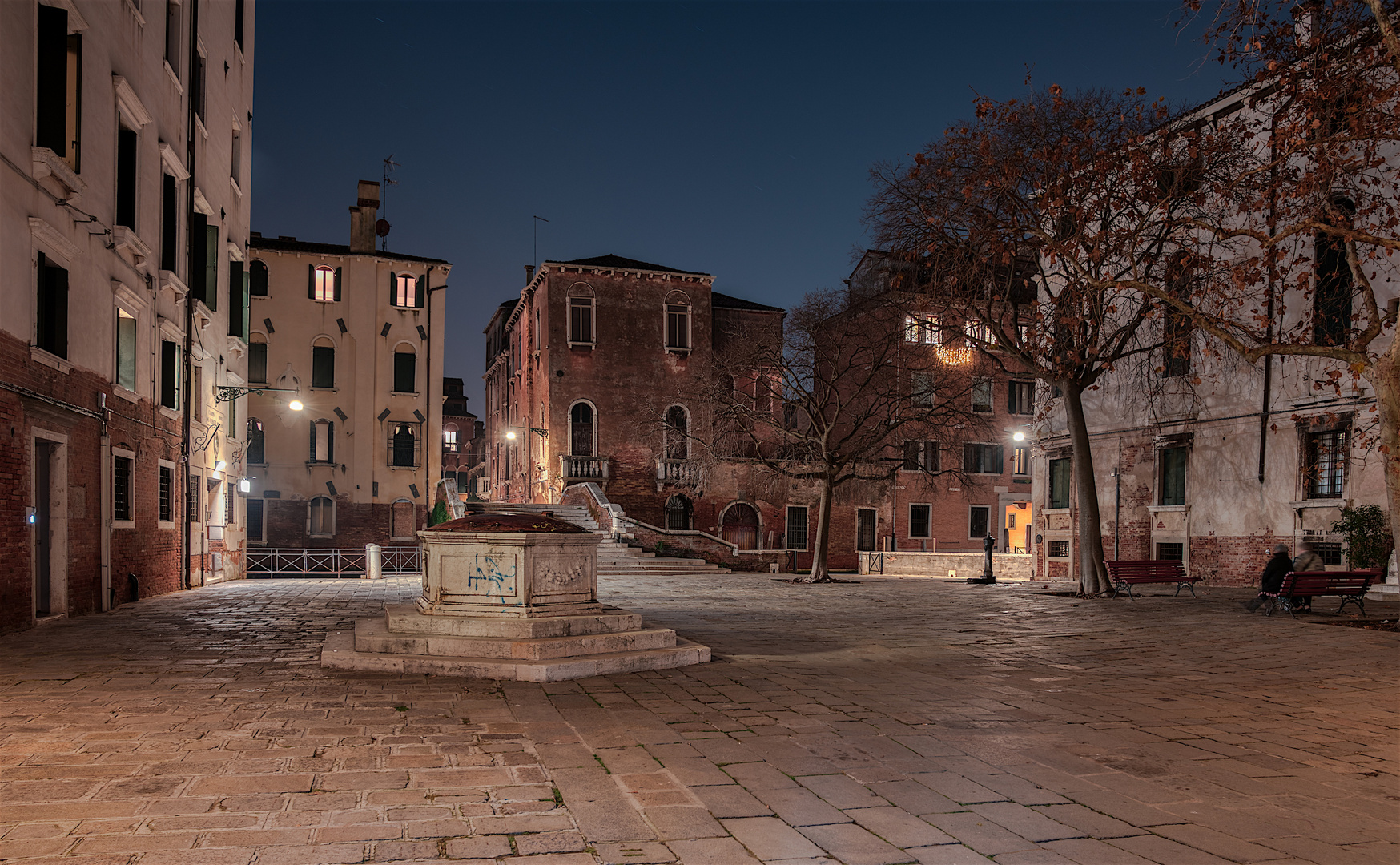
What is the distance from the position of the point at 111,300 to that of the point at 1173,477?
23539 mm

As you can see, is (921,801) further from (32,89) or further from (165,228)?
(165,228)

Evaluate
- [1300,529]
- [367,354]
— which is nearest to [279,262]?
[367,354]

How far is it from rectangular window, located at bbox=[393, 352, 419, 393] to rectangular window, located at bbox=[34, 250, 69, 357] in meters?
24.2

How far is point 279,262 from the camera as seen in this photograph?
35.7 meters

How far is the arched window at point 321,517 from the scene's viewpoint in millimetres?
35281

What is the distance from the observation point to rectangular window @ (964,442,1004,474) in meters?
42.8

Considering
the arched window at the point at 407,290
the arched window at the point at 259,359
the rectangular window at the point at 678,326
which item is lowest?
the arched window at the point at 259,359

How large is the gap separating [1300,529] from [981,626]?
37.5 ft

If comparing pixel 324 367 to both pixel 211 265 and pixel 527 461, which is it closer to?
pixel 527 461

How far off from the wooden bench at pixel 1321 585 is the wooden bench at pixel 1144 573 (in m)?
3.50

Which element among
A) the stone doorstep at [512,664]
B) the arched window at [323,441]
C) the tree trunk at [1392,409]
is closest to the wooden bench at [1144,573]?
the tree trunk at [1392,409]

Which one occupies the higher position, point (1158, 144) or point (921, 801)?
point (1158, 144)

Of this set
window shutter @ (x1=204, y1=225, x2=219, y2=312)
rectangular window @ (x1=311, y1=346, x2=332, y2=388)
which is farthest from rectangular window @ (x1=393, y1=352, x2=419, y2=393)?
window shutter @ (x1=204, y1=225, x2=219, y2=312)

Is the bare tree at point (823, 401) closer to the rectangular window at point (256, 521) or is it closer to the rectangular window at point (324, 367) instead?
the rectangular window at point (324, 367)
